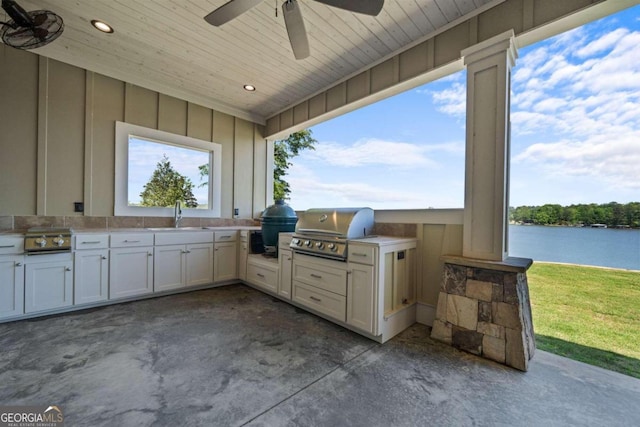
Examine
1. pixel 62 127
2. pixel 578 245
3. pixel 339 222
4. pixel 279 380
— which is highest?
pixel 62 127

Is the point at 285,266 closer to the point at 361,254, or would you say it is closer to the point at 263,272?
the point at 263,272

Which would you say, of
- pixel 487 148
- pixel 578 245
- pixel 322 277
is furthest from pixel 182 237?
pixel 578 245

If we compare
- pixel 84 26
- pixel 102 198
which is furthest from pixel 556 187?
pixel 102 198

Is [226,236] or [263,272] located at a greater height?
[226,236]

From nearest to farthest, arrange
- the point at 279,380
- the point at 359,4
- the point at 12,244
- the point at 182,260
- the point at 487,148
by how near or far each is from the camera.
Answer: the point at 359,4
the point at 279,380
the point at 487,148
the point at 12,244
the point at 182,260

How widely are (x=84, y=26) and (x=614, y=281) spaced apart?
563cm

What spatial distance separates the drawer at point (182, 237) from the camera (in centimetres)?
327

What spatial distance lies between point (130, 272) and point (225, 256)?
116cm

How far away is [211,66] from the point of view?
10.5ft

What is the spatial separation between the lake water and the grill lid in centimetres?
131

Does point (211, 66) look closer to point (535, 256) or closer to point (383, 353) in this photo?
point (383, 353)

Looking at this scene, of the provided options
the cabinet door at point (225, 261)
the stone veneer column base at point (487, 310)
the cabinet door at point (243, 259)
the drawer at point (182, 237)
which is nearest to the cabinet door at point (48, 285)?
the drawer at point (182, 237)

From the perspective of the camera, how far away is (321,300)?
2654mm

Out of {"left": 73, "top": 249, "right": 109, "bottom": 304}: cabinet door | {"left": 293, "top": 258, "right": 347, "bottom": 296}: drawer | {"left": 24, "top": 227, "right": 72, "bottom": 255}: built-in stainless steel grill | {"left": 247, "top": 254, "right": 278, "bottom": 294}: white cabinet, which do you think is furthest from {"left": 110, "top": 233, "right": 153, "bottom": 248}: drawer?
{"left": 293, "top": 258, "right": 347, "bottom": 296}: drawer
